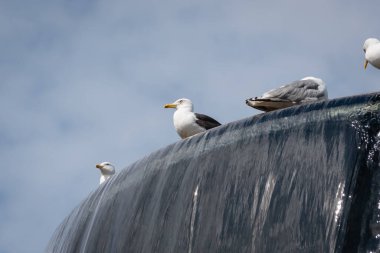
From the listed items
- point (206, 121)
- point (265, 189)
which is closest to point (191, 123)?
point (206, 121)

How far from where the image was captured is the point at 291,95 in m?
12.9

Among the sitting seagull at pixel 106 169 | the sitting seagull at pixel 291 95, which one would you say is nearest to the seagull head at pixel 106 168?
the sitting seagull at pixel 106 169

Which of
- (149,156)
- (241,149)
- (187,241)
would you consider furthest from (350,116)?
(149,156)

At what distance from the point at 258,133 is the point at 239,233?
1.25 m

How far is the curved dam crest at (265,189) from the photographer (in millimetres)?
9461

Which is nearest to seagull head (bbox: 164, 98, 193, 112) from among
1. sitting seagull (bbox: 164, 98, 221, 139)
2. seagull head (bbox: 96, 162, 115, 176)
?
sitting seagull (bbox: 164, 98, 221, 139)

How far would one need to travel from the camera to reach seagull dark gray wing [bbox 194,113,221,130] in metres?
15.8

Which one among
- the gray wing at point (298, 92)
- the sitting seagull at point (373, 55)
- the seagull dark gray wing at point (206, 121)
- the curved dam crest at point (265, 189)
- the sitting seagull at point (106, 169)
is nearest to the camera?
the curved dam crest at point (265, 189)

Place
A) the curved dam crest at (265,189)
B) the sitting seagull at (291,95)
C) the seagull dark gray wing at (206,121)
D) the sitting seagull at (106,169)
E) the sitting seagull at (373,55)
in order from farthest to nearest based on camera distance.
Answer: the sitting seagull at (106,169), the seagull dark gray wing at (206,121), the sitting seagull at (373,55), the sitting seagull at (291,95), the curved dam crest at (265,189)

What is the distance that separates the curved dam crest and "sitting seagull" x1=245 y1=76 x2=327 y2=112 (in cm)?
134

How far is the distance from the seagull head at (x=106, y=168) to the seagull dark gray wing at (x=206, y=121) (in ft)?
21.8

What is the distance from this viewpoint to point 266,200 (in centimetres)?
995

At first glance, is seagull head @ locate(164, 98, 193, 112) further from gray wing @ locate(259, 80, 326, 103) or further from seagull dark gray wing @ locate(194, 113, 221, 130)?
gray wing @ locate(259, 80, 326, 103)

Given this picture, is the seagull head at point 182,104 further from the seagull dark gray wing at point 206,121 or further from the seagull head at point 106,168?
the seagull head at point 106,168
